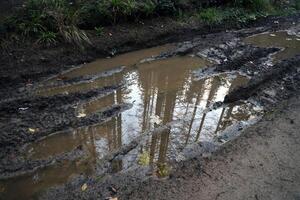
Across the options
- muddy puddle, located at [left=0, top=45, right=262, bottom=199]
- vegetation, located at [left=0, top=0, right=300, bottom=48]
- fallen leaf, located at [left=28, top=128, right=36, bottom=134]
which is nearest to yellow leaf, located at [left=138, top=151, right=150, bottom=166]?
muddy puddle, located at [left=0, top=45, right=262, bottom=199]

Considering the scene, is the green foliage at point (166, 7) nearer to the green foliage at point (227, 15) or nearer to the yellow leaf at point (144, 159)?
the green foliage at point (227, 15)

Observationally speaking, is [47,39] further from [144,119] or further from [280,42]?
[280,42]

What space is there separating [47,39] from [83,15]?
1376 mm

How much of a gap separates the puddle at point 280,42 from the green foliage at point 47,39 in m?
5.65

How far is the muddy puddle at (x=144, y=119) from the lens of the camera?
17.6 feet

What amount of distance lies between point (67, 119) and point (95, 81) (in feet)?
5.61

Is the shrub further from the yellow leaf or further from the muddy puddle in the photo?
the yellow leaf

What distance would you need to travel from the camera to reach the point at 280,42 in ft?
35.5

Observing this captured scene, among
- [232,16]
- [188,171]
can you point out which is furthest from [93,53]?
[232,16]

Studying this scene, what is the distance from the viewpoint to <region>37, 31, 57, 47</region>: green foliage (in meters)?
8.51

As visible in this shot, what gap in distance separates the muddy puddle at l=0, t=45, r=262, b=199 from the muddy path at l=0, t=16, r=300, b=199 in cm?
2

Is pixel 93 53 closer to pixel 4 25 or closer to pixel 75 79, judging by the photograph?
pixel 75 79

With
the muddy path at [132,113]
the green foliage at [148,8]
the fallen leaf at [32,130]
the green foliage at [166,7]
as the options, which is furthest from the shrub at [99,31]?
the fallen leaf at [32,130]

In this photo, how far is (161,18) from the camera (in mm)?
10867
